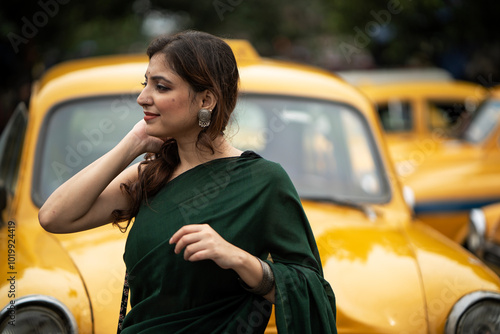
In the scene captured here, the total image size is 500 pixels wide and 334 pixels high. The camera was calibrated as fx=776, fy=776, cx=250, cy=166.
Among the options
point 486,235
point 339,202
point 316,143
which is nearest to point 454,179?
point 486,235

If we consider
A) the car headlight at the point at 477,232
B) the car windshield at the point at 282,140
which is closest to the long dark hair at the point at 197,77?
the car windshield at the point at 282,140

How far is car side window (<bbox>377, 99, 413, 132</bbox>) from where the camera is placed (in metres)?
10.4

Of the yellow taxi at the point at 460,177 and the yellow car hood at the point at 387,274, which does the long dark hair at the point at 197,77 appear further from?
the yellow taxi at the point at 460,177

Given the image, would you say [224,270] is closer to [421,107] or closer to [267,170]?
[267,170]

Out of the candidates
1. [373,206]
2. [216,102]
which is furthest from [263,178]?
[373,206]

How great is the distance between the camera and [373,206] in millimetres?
4309

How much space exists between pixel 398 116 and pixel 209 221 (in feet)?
27.9

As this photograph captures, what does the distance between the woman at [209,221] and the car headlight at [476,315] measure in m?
0.90

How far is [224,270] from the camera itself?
223 centimetres

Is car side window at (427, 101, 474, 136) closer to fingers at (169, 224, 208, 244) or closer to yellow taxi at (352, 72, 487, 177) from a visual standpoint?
yellow taxi at (352, 72, 487, 177)

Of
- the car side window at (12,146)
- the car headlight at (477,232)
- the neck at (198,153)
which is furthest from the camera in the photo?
the car headlight at (477,232)

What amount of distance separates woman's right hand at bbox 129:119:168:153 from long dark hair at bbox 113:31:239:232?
0.15ft

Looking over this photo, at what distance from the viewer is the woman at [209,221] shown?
2205 mm

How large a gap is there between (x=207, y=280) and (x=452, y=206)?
4.84 m
